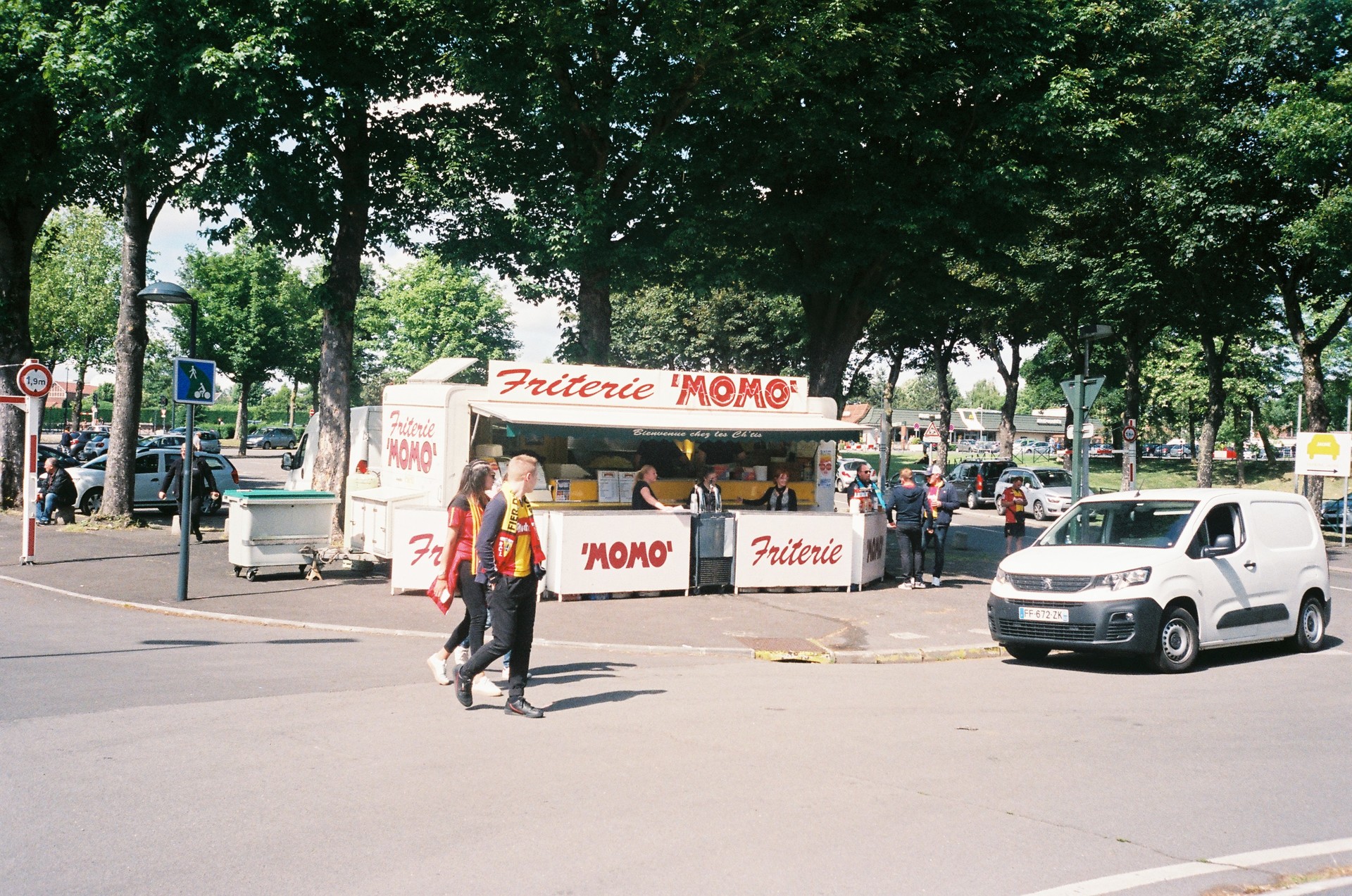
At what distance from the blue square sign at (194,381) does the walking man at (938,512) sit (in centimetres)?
1038

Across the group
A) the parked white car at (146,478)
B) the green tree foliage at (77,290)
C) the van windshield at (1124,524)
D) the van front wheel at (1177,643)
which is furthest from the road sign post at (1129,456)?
the green tree foliage at (77,290)

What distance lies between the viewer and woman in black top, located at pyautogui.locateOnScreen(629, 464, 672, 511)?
1500 centimetres

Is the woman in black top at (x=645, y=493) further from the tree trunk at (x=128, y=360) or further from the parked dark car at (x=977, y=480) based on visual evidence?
the parked dark car at (x=977, y=480)

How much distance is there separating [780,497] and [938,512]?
9.27 feet

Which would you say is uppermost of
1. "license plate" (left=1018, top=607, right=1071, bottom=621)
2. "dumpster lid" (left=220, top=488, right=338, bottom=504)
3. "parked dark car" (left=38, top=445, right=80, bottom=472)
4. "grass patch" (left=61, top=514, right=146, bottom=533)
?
"parked dark car" (left=38, top=445, right=80, bottom=472)

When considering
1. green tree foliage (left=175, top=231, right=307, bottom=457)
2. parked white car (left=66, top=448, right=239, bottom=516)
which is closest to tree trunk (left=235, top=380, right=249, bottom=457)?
green tree foliage (left=175, top=231, right=307, bottom=457)

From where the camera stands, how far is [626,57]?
1814cm

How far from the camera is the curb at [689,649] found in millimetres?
10953

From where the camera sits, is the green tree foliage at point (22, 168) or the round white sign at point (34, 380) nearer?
the round white sign at point (34, 380)

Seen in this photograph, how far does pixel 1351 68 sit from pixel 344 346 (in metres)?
24.4

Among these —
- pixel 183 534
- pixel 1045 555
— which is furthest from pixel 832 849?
pixel 183 534

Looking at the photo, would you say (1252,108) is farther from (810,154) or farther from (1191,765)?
(1191,765)

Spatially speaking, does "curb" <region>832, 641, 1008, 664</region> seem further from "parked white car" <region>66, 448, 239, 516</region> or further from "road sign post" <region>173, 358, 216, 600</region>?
"parked white car" <region>66, 448, 239, 516</region>

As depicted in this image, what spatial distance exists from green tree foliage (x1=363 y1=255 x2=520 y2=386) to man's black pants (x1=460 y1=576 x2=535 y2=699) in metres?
56.3
